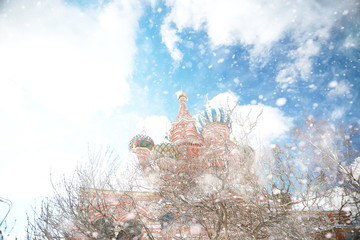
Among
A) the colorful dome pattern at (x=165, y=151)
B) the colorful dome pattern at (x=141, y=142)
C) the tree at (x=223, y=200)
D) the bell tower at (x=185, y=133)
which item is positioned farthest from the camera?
the colorful dome pattern at (x=141, y=142)

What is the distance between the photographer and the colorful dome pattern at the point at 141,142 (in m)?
23.6

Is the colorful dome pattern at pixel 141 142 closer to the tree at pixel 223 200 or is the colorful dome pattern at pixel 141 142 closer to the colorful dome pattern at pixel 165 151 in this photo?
the colorful dome pattern at pixel 165 151

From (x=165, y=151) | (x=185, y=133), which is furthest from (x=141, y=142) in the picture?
(x=165, y=151)

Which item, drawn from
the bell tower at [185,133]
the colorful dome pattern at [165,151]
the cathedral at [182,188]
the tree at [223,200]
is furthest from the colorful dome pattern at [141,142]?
the tree at [223,200]

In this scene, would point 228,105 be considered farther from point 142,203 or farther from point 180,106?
point 180,106

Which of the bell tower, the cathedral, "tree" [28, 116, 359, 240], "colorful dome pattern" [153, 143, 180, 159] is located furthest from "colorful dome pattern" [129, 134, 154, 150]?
"tree" [28, 116, 359, 240]

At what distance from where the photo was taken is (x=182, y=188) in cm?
1120

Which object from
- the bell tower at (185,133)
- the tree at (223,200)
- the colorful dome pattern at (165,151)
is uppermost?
the bell tower at (185,133)

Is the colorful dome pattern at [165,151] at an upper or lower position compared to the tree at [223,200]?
upper

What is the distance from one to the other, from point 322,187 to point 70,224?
12.5 metres

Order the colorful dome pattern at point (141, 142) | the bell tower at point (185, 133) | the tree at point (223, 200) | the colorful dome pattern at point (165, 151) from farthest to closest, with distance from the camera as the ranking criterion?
the colorful dome pattern at point (141, 142)
the bell tower at point (185, 133)
the colorful dome pattern at point (165, 151)
the tree at point (223, 200)

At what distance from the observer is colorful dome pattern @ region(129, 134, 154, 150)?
931 inches

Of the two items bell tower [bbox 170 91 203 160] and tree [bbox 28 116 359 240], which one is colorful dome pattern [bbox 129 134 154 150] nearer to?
bell tower [bbox 170 91 203 160]

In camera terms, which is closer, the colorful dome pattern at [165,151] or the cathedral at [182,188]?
the cathedral at [182,188]
